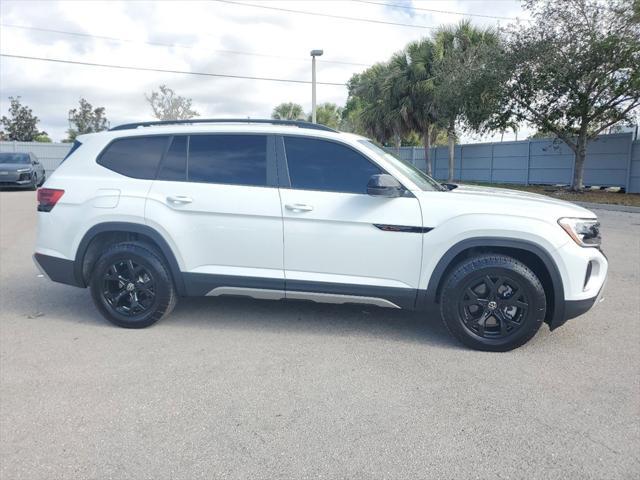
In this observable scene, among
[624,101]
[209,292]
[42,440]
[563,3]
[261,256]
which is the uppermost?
[563,3]

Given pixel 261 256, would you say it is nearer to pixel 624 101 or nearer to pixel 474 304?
pixel 474 304

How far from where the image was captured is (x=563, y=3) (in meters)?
16.4

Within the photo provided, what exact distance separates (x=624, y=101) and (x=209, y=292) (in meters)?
18.1

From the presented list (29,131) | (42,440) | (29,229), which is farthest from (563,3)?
(29,131)

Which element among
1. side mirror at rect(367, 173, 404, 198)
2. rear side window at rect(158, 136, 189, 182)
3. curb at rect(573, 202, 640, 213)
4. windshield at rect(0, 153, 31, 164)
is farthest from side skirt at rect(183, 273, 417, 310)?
windshield at rect(0, 153, 31, 164)

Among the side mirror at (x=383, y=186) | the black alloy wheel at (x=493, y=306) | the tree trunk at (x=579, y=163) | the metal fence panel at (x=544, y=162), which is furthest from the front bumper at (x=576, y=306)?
the tree trunk at (x=579, y=163)

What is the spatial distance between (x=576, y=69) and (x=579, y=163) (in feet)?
12.1

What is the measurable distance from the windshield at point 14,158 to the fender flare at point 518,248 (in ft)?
72.7

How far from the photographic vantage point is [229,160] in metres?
4.21

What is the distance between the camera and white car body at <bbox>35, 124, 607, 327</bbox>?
3703 millimetres

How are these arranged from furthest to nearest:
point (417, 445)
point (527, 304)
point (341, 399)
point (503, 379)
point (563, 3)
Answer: point (563, 3) → point (527, 304) → point (503, 379) → point (341, 399) → point (417, 445)

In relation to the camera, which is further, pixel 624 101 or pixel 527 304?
pixel 624 101

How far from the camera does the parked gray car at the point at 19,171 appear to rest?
1958cm

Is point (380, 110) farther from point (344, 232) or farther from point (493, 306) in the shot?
point (493, 306)
